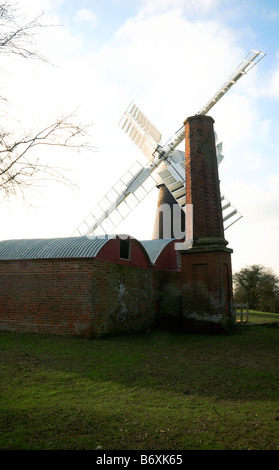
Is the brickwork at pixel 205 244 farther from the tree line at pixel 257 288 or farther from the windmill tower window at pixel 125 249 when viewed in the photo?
the tree line at pixel 257 288

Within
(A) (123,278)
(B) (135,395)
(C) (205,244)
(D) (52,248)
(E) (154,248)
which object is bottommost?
(B) (135,395)

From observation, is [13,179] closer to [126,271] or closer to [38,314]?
[38,314]

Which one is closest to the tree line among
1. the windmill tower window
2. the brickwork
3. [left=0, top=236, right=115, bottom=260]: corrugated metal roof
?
the brickwork

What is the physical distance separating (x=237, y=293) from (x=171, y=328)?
22181 mm

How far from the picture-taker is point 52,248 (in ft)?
42.3

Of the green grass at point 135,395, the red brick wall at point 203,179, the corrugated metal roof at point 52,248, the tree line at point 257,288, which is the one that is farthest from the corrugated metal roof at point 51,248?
the tree line at point 257,288

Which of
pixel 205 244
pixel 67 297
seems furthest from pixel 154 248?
pixel 67 297

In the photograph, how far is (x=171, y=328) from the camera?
15867 mm

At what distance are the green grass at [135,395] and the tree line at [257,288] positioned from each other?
2399 cm

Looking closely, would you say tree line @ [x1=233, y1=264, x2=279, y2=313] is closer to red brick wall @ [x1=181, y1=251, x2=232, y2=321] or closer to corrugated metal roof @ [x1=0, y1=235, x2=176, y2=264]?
red brick wall @ [x1=181, y1=251, x2=232, y2=321]

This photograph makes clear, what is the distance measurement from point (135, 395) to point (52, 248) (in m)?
7.92

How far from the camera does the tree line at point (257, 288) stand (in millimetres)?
33281

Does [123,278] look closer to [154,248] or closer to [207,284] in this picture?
[207,284]

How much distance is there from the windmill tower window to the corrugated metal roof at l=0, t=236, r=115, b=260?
85cm
